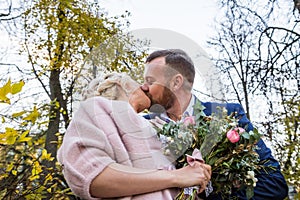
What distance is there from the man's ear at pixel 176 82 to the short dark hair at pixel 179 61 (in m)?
0.02

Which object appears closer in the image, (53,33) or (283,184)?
(283,184)

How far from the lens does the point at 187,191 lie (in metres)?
1.06

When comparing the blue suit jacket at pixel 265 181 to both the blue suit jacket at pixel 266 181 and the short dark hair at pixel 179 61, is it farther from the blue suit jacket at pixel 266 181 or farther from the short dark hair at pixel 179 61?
the short dark hair at pixel 179 61

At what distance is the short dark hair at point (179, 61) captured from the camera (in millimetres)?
1110

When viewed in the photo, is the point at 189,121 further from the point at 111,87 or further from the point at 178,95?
the point at 111,87

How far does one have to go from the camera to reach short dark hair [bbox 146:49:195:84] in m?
1.11

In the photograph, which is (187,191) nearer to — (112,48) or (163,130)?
(163,130)

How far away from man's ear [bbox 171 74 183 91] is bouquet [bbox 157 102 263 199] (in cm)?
9

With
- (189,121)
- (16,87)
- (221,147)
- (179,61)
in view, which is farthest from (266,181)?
(16,87)

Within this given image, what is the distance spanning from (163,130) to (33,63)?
4609mm

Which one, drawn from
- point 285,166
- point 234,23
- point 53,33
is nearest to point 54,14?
point 53,33

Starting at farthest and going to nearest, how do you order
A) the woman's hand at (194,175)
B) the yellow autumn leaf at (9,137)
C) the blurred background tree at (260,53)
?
the blurred background tree at (260,53), the yellow autumn leaf at (9,137), the woman's hand at (194,175)

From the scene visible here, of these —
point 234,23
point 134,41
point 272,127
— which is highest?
point 234,23

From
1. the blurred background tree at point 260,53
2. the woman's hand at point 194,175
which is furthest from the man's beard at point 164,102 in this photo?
the blurred background tree at point 260,53
